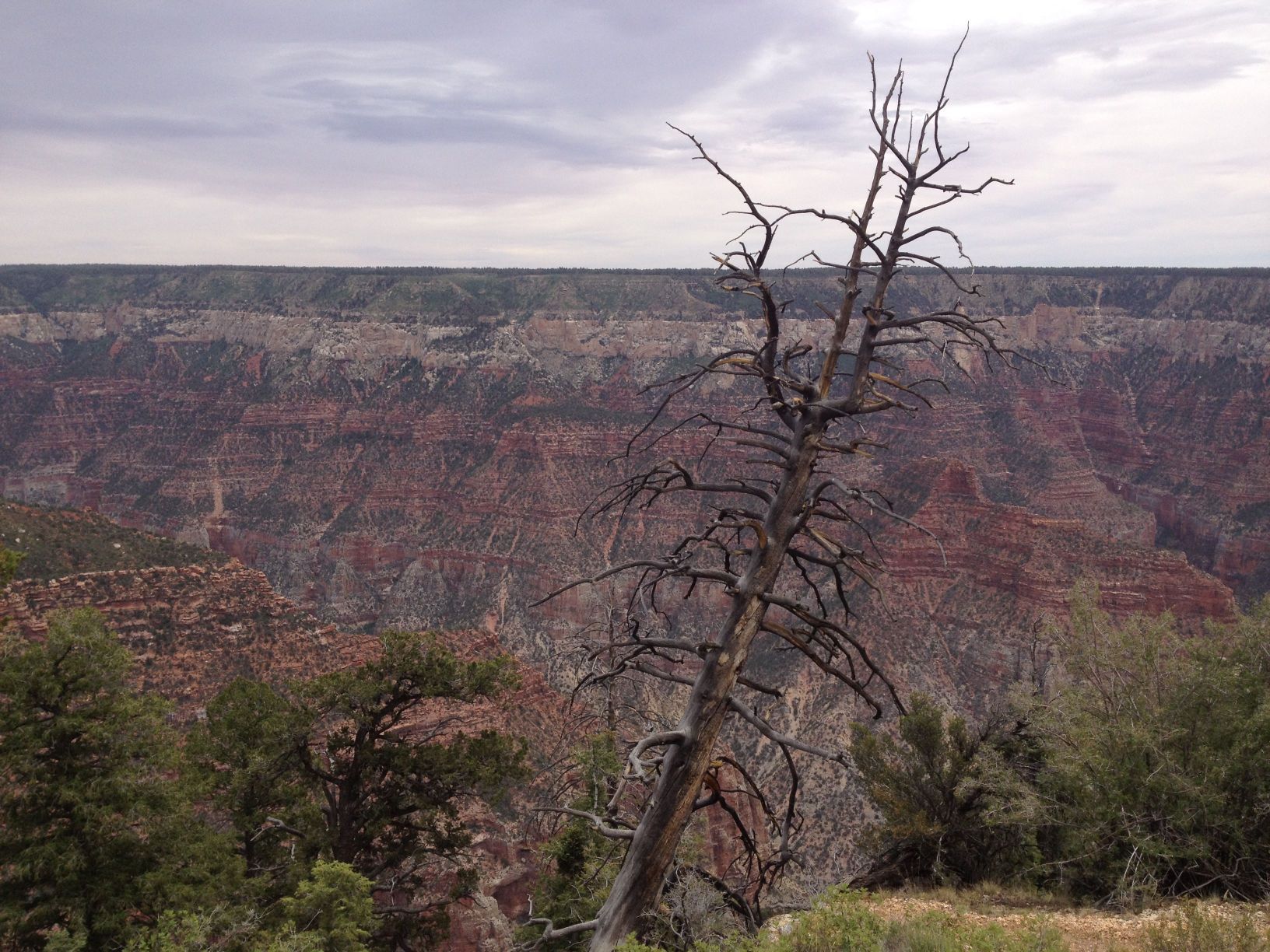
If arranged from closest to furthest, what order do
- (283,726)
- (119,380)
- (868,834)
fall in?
(283,726)
(868,834)
(119,380)

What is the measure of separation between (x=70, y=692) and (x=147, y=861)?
10.2 ft

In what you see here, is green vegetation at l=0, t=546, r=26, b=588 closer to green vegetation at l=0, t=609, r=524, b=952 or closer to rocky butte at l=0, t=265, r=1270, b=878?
green vegetation at l=0, t=609, r=524, b=952

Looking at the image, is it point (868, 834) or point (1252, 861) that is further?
point (868, 834)

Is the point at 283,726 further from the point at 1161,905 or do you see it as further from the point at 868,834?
the point at 1161,905

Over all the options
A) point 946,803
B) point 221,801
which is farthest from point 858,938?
point 221,801

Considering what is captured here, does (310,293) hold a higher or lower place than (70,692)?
higher

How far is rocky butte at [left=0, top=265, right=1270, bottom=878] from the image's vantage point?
8188cm

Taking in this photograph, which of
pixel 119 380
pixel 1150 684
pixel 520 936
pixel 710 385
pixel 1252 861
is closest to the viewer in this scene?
pixel 1252 861

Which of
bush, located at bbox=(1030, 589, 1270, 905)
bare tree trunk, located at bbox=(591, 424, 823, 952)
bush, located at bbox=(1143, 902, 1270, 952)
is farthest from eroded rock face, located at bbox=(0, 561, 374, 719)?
bush, located at bbox=(1143, 902, 1270, 952)

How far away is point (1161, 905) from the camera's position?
1084 cm

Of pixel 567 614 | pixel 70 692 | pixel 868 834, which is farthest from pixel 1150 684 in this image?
pixel 567 614

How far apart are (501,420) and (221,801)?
81.8m

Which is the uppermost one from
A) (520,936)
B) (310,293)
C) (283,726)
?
(310,293)

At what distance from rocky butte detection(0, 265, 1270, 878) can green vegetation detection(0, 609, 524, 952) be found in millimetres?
47570
